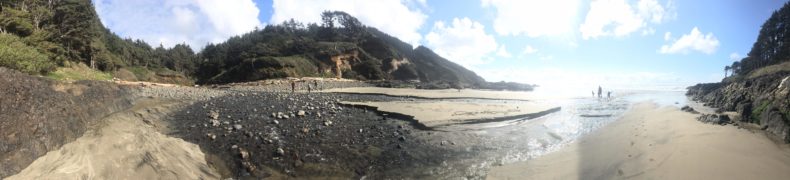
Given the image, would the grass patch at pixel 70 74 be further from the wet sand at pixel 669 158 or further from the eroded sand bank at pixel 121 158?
the wet sand at pixel 669 158

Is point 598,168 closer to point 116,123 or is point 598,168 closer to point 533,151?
point 533,151

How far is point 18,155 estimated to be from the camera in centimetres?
511

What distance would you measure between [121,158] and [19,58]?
972 cm

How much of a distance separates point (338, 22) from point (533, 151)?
7889 centimetres

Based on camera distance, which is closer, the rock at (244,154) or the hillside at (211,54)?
the rock at (244,154)

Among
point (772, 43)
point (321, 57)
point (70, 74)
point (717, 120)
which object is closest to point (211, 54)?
point (321, 57)

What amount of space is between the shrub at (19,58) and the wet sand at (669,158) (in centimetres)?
1502

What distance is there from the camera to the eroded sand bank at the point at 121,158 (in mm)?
5480

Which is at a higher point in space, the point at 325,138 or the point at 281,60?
the point at 281,60

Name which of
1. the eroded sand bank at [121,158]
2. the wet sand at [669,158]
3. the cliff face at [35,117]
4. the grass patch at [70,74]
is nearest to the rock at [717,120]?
the wet sand at [669,158]

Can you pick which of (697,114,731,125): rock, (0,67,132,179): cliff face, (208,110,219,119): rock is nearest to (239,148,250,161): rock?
(0,67,132,179): cliff face

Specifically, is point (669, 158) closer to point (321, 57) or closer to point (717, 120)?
point (717, 120)

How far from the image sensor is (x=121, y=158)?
6504 mm

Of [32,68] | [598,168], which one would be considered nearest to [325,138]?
[598,168]
